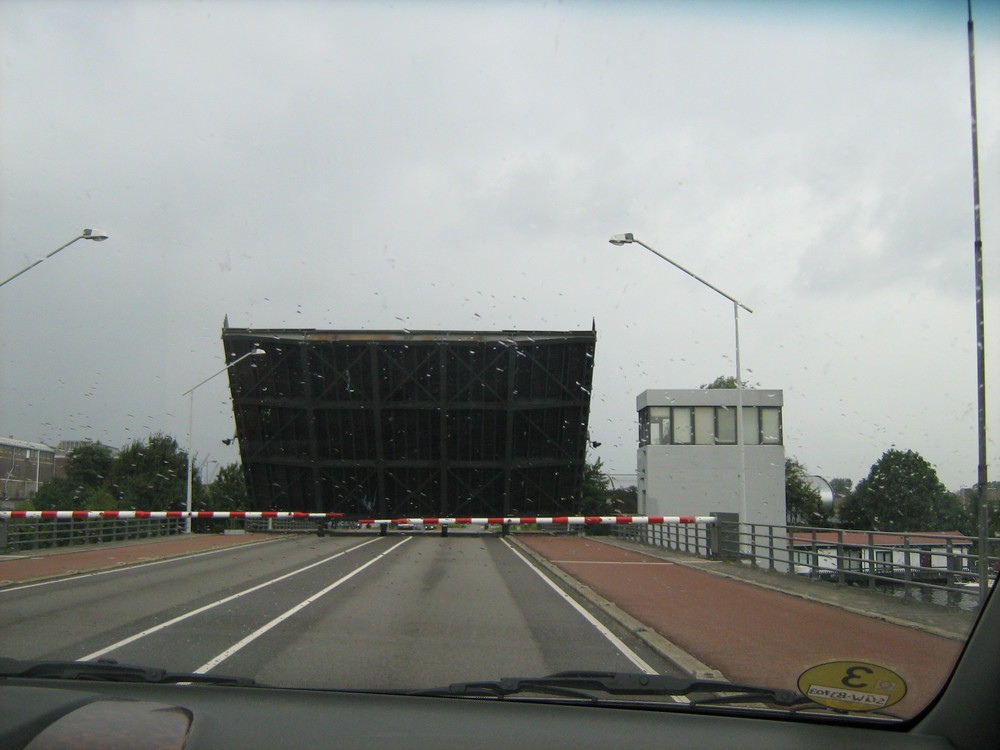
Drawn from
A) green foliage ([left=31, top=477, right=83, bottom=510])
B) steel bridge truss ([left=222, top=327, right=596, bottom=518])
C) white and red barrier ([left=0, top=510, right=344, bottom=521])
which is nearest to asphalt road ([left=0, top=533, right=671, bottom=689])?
green foliage ([left=31, top=477, right=83, bottom=510])

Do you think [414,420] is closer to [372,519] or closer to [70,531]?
[372,519]

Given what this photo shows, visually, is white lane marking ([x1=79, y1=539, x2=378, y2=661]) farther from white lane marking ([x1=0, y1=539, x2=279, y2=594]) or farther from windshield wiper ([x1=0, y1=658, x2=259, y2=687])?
white lane marking ([x1=0, y1=539, x2=279, y2=594])

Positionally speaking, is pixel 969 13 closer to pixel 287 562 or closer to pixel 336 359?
pixel 336 359

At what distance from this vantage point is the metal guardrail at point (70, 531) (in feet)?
55.4

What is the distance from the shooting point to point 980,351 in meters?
4.08

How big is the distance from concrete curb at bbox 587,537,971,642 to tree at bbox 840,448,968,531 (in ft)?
1.88

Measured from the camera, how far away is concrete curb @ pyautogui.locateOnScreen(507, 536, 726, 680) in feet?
19.9

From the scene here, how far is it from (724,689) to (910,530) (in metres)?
1.99

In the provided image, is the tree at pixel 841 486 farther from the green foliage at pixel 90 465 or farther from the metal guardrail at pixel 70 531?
the metal guardrail at pixel 70 531

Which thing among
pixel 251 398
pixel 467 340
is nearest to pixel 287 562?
pixel 251 398

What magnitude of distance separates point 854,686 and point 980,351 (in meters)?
1.71

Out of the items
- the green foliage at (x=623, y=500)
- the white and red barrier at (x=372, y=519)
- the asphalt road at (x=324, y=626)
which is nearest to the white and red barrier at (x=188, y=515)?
the white and red barrier at (x=372, y=519)

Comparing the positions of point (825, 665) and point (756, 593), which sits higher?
point (825, 665)

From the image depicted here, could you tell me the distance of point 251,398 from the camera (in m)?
16.2
